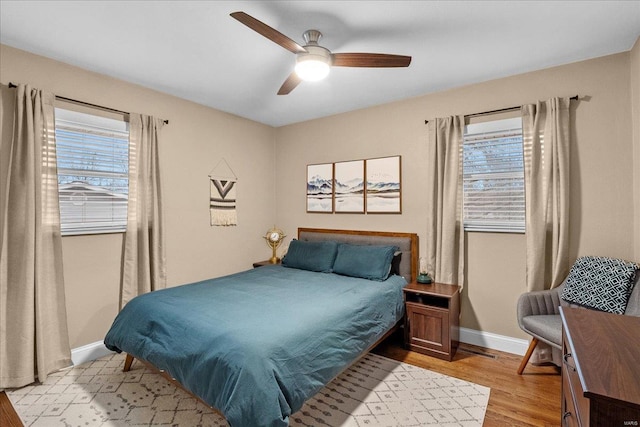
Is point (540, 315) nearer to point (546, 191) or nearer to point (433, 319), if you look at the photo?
point (433, 319)

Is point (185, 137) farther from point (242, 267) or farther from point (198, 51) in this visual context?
point (242, 267)

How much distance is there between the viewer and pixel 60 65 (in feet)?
9.27

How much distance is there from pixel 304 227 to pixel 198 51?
2669 mm

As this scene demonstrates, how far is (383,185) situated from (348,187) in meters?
0.50

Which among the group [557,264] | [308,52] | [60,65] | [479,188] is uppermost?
[60,65]

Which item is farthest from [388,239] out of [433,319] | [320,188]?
[320,188]

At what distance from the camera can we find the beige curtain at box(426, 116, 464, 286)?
3.31 meters

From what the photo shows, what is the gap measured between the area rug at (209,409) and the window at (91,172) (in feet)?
4.37

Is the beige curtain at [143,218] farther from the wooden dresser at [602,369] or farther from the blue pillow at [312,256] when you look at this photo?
the wooden dresser at [602,369]

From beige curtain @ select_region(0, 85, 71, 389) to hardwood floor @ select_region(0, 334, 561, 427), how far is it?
Result: 310mm

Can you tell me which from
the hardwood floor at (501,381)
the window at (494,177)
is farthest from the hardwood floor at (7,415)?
the window at (494,177)

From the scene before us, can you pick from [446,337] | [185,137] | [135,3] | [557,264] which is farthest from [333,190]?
[135,3]

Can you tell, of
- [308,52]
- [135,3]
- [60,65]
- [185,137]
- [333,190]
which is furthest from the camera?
[333,190]

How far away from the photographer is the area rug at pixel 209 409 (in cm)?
212
